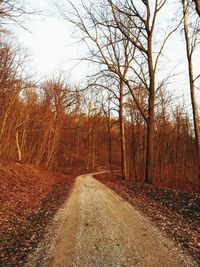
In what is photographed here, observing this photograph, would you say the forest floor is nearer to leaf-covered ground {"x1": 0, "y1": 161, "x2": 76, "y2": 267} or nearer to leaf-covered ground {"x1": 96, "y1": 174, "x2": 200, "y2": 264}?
leaf-covered ground {"x1": 0, "y1": 161, "x2": 76, "y2": 267}

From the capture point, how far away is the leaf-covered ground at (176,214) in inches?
207

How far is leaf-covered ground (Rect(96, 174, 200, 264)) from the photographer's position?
5254 mm

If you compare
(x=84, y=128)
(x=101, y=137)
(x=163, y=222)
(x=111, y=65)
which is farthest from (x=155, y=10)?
(x=101, y=137)

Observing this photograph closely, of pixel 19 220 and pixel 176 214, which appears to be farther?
pixel 176 214

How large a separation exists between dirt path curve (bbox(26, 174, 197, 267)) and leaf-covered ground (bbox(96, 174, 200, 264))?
299 mm

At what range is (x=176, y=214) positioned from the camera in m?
7.50

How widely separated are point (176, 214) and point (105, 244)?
3299 millimetres

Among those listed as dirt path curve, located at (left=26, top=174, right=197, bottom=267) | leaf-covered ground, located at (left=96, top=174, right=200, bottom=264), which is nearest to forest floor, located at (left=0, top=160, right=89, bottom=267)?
dirt path curve, located at (left=26, top=174, right=197, bottom=267)

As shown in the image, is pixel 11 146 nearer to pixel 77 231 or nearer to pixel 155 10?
pixel 155 10

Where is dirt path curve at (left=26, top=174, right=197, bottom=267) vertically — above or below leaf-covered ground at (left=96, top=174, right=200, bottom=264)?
below

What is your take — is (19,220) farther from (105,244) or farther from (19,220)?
(105,244)

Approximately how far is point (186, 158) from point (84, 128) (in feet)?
70.4

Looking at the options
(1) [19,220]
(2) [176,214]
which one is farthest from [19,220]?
(2) [176,214]

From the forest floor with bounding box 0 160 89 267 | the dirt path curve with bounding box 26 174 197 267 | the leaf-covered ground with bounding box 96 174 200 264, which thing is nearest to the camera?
the dirt path curve with bounding box 26 174 197 267
